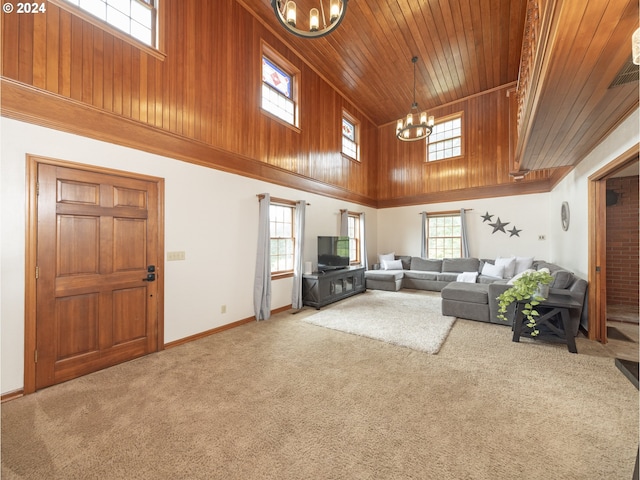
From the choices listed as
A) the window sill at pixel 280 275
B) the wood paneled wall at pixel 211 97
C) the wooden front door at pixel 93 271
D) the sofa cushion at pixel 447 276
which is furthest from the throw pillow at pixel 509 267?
the wooden front door at pixel 93 271

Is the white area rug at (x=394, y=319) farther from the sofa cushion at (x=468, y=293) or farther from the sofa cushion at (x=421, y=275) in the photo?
the sofa cushion at (x=421, y=275)

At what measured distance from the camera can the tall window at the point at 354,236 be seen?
764 centimetres

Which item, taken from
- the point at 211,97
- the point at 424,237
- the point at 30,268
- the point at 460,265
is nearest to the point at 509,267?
the point at 460,265

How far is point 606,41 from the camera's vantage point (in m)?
1.68

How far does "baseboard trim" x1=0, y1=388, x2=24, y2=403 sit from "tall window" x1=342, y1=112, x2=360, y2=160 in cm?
680

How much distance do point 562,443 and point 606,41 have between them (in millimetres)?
2597

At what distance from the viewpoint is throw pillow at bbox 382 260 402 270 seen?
7.56 metres

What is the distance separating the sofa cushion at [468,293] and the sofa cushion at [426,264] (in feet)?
8.69

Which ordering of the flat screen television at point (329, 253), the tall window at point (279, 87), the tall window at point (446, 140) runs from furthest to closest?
the tall window at point (446, 140) → the flat screen television at point (329, 253) → the tall window at point (279, 87)

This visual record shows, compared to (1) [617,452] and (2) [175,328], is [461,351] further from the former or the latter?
(2) [175,328]

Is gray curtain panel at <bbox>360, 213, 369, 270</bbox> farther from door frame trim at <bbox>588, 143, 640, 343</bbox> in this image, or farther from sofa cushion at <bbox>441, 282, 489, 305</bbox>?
door frame trim at <bbox>588, 143, 640, 343</bbox>

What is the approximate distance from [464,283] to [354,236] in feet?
11.4

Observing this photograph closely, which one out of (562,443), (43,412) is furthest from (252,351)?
(562,443)

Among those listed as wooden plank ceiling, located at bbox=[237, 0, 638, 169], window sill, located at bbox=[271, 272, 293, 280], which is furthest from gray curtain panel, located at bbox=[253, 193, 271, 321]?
wooden plank ceiling, located at bbox=[237, 0, 638, 169]
